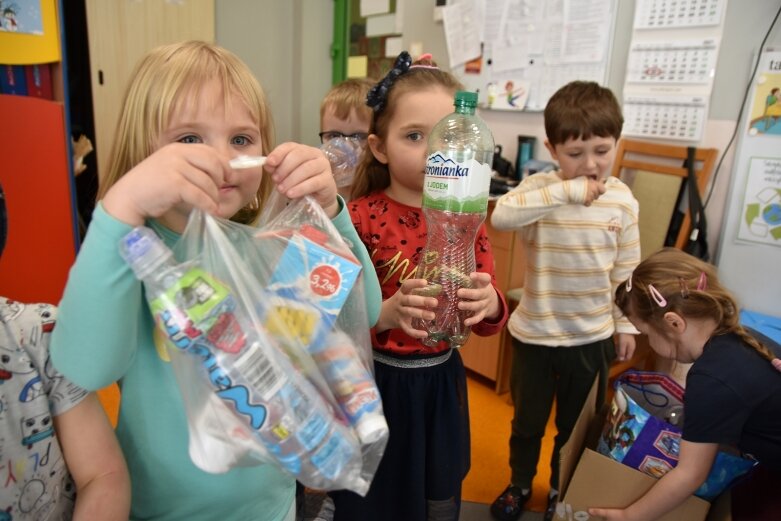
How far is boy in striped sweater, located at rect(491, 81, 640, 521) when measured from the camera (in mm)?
1572

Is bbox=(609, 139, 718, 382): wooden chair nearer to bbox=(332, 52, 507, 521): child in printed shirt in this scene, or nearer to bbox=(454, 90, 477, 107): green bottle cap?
bbox=(332, 52, 507, 521): child in printed shirt

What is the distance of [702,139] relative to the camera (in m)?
2.23

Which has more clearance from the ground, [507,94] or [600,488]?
[507,94]

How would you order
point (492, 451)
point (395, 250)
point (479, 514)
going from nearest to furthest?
point (395, 250) < point (479, 514) < point (492, 451)

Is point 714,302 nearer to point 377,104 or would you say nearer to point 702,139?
point 377,104

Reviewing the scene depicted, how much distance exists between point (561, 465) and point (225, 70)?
3.89ft

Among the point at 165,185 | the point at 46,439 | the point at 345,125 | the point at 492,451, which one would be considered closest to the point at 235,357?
the point at 165,185

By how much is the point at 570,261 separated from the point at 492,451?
964mm

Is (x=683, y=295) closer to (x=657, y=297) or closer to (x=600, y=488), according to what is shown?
(x=657, y=297)

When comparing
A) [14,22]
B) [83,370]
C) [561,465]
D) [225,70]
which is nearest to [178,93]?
[225,70]

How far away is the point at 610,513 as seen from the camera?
124 cm

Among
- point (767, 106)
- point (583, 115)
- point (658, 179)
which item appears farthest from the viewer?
point (658, 179)

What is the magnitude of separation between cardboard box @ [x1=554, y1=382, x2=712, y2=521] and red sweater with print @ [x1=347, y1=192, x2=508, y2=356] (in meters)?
0.47

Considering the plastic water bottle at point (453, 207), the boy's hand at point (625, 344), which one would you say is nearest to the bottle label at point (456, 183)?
the plastic water bottle at point (453, 207)
